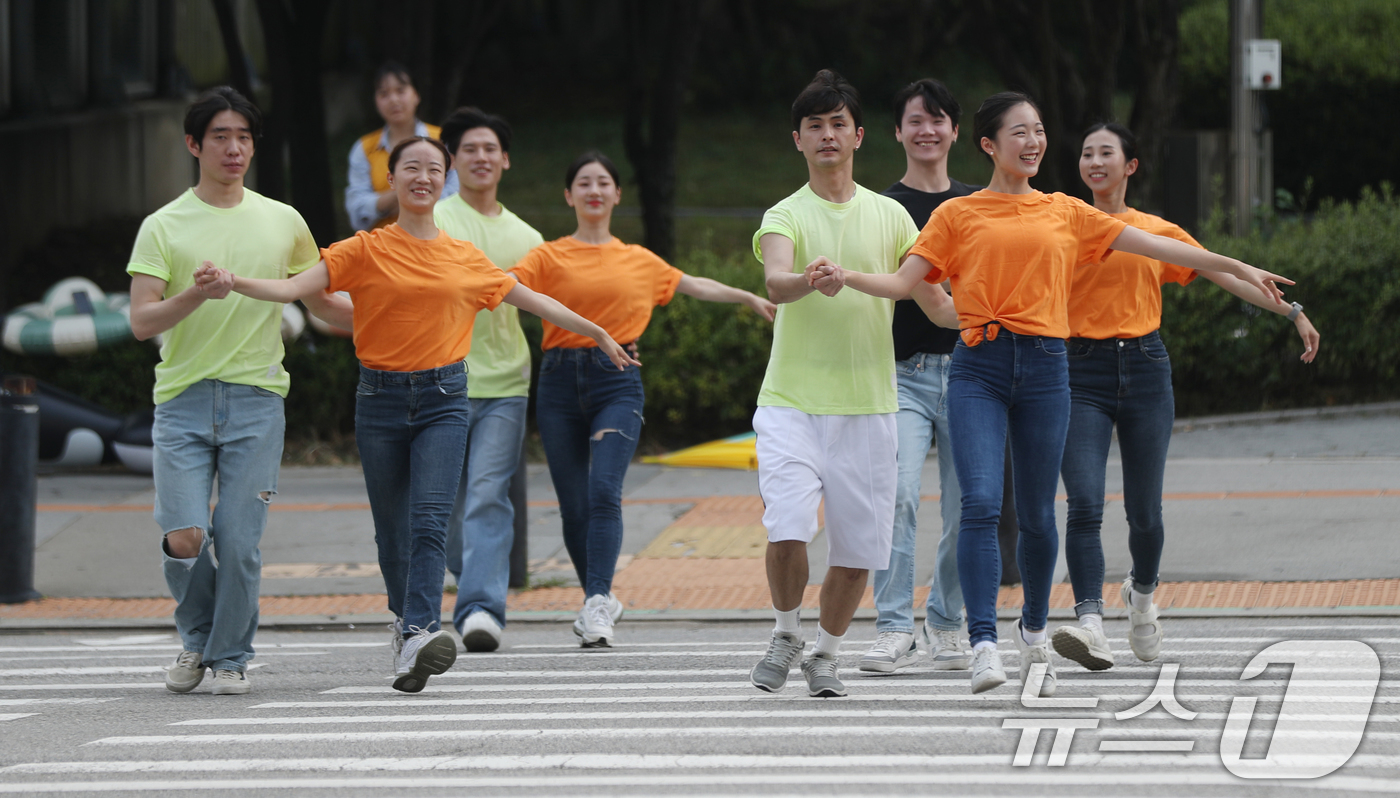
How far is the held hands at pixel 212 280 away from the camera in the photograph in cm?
544

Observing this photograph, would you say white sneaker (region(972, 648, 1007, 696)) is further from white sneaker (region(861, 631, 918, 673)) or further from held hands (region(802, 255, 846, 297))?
held hands (region(802, 255, 846, 297))

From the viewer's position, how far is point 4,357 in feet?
40.0

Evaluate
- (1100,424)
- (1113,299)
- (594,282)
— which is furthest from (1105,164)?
(594,282)

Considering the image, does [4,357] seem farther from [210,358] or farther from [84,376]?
[210,358]

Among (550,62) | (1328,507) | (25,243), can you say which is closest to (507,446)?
(1328,507)

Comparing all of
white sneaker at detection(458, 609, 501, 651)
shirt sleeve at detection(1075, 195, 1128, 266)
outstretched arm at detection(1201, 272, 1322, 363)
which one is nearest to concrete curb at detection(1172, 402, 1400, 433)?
outstretched arm at detection(1201, 272, 1322, 363)

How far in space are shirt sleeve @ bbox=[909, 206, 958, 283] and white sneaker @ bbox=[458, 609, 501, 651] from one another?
245 cm

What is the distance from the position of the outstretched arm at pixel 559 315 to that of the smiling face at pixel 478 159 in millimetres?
1177

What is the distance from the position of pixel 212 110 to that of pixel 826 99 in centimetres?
212

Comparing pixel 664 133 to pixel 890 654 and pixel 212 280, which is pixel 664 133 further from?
pixel 212 280

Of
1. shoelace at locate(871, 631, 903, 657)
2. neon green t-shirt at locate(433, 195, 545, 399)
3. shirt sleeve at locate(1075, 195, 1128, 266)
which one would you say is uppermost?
shirt sleeve at locate(1075, 195, 1128, 266)

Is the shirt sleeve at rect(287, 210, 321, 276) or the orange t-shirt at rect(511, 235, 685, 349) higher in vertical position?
the shirt sleeve at rect(287, 210, 321, 276)

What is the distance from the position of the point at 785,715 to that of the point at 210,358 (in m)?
2.33

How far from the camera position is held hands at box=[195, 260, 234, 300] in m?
5.44
